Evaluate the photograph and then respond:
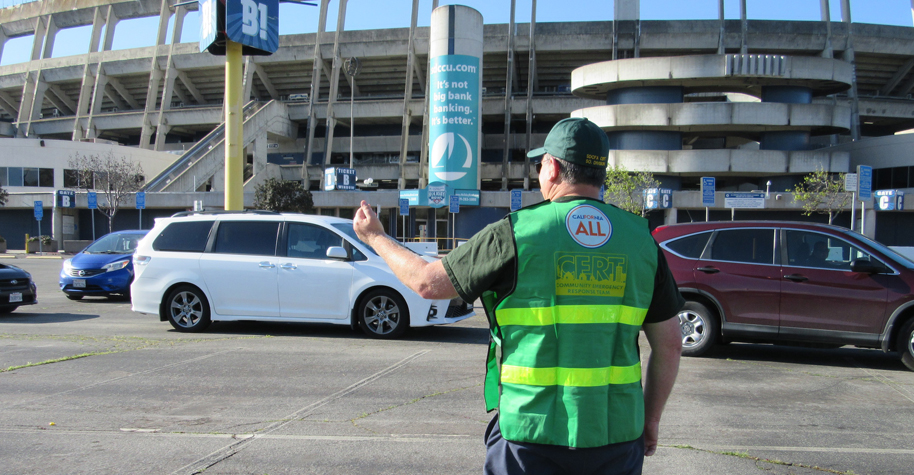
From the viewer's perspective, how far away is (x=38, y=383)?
6.53 m

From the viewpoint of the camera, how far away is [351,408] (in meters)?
5.64

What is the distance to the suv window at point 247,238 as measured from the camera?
382 inches

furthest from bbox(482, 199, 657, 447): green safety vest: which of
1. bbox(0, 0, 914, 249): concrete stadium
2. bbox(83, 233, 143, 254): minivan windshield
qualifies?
bbox(0, 0, 914, 249): concrete stadium

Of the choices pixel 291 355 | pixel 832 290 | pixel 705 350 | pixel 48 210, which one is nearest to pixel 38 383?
pixel 291 355

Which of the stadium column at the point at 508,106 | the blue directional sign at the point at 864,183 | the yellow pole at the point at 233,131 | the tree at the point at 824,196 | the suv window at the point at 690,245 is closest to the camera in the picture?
the suv window at the point at 690,245

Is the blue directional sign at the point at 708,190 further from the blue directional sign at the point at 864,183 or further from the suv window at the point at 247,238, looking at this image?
the suv window at the point at 247,238

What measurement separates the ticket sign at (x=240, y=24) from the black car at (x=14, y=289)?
10.1m

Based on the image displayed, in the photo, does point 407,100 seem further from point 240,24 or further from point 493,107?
point 240,24

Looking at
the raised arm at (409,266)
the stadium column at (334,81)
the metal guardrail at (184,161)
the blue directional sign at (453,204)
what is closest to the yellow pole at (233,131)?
the blue directional sign at (453,204)

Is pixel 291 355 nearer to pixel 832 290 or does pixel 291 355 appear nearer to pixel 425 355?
pixel 425 355

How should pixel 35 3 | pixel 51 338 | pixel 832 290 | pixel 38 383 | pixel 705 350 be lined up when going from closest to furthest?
1. pixel 38 383
2. pixel 832 290
3. pixel 705 350
4. pixel 51 338
5. pixel 35 3

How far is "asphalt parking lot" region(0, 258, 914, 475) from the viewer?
173 inches

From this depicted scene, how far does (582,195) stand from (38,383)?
6.65m

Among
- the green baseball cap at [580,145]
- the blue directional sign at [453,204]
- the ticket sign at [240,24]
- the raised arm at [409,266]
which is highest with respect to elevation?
the ticket sign at [240,24]
